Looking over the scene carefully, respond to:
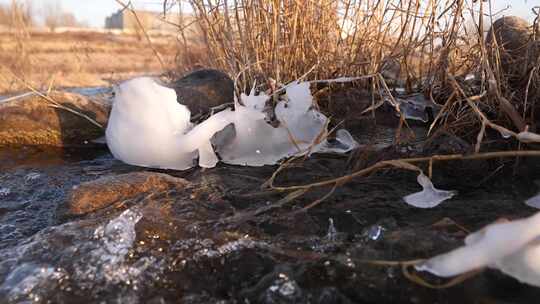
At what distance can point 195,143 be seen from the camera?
2.20 metres

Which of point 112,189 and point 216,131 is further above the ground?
point 216,131

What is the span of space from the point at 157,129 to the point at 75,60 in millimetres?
12466

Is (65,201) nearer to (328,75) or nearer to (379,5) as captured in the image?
(328,75)

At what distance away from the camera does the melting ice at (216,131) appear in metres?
2.22

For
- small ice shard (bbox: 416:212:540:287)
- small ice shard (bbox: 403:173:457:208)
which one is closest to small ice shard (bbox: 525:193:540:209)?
small ice shard (bbox: 403:173:457:208)

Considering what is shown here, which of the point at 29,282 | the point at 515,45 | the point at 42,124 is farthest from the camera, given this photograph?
the point at 42,124

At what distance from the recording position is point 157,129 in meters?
2.30

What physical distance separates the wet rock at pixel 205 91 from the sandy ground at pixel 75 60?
3.46 feet

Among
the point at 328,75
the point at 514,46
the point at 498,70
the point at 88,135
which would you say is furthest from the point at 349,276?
the point at 88,135

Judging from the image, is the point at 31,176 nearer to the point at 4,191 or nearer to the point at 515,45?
the point at 4,191

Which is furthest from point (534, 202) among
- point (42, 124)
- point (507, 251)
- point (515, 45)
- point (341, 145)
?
point (42, 124)

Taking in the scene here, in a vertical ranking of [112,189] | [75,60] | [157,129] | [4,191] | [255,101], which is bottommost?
[4,191]

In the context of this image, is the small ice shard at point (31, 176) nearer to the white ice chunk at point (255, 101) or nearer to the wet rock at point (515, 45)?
the white ice chunk at point (255, 101)

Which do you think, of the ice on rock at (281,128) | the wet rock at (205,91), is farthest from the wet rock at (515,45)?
the wet rock at (205,91)
